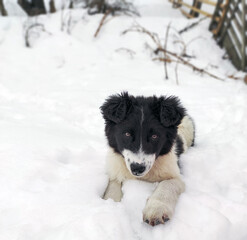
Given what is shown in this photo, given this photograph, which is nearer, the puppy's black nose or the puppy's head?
the puppy's black nose

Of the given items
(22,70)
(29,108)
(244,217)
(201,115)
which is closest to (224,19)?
(201,115)

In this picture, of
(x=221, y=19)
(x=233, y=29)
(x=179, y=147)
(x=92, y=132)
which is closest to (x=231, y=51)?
(x=233, y=29)

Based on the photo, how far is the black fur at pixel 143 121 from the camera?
308cm

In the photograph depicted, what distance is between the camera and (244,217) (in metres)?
2.74

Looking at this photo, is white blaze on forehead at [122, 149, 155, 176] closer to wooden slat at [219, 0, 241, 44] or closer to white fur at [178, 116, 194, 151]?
white fur at [178, 116, 194, 151]

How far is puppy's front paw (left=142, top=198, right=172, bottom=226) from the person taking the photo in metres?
2.54

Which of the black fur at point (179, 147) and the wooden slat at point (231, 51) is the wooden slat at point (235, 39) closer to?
the wooden slat at point (231, 51)

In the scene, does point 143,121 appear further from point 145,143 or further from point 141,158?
point 141,158

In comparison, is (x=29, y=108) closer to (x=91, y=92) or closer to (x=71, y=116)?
(x=71, y=116)

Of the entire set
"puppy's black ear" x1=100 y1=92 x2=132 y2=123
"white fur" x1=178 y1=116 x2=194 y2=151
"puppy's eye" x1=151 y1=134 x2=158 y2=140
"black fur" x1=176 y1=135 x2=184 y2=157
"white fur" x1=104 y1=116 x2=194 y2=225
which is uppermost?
"puppy's black ear" x1=100 y1=92 x2=132 y2=123

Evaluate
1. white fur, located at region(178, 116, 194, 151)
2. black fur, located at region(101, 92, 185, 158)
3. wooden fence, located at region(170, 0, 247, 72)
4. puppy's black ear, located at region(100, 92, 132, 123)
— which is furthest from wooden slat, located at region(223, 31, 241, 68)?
puppy's black ear, located at region(100, 92, 132, 123)

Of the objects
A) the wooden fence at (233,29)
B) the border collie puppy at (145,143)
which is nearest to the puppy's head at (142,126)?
the border collie puppy at (145,143)

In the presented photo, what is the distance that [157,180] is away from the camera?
3379 mm

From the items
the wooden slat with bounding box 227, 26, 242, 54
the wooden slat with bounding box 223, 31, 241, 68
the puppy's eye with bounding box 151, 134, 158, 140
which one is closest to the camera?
the puppy's eye with bounding box 151, 134, 158, 140
